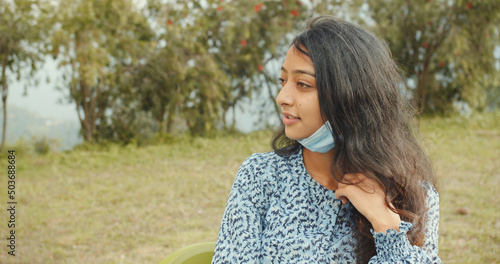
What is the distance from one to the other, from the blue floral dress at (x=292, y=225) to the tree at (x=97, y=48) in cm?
516

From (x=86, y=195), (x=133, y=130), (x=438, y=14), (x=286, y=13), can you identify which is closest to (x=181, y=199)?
(x=86, y=195)

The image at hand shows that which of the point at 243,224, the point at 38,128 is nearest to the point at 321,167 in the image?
the point at 243,224

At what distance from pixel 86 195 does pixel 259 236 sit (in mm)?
3677

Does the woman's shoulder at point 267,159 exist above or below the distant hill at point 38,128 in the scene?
above

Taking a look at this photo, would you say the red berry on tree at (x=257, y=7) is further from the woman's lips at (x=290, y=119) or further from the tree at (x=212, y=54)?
the woman's lips at (x=290, y=119)

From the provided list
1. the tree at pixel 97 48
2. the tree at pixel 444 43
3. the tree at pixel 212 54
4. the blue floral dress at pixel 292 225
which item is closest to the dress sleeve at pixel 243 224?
the blue floral dress at pixel 292 225

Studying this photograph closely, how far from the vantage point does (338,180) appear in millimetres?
1555

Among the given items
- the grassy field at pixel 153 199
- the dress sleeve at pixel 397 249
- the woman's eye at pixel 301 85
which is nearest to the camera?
the dress sleeve at pixel 397 249

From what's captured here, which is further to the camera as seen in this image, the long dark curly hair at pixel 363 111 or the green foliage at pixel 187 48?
the green foliage at pixel 187 48

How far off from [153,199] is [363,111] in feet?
11.4

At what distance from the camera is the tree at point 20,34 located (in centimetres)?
633

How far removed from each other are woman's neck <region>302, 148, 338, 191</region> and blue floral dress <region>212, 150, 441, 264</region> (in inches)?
1.1

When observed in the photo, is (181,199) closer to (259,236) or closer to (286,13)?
(259,236)

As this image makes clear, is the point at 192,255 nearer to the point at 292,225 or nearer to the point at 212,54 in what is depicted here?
the point at 292,225
